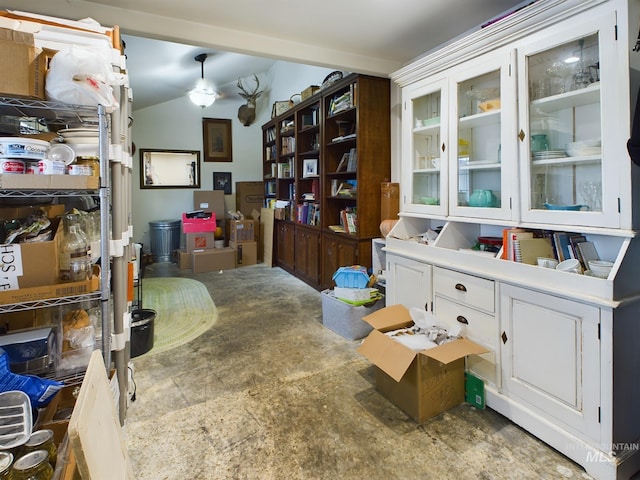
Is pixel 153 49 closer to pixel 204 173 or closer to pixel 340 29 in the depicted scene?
pixel 340 29

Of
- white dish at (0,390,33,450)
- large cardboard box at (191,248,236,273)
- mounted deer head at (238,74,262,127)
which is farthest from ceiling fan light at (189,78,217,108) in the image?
white dish at (0,390,33,450)

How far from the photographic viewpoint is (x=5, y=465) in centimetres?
100

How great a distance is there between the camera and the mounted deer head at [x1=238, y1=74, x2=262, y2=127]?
6441mm

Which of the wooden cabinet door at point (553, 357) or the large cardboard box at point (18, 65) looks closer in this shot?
the large cardboard box at point (18, 65)

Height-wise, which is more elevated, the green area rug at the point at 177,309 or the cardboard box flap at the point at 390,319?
the cardboard box flap at the point at 390,319

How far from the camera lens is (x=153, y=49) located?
3928 mm

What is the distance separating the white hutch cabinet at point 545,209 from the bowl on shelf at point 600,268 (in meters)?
0.07

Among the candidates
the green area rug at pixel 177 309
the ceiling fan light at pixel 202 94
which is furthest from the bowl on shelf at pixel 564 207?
the ceiling fan light at pixel 202 94

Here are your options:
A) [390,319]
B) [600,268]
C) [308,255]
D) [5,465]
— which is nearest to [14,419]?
[5,465]

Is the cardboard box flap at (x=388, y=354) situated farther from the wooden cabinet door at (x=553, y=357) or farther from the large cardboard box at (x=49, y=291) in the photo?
the large cardboard box at (x=49, y=291)

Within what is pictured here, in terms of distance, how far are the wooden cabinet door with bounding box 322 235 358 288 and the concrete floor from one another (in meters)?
1.09

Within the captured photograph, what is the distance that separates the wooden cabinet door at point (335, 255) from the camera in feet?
12.5

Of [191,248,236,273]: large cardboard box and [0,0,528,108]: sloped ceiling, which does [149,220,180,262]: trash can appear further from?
[0,0,528,108]: sloped ceiling

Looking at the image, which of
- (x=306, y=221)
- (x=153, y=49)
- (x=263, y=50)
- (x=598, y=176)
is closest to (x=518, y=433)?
(x=598, y=176)
